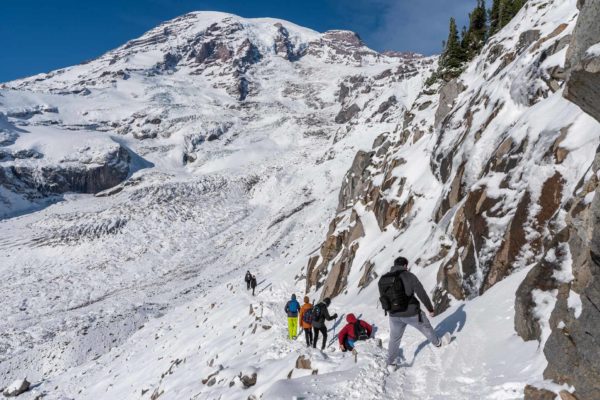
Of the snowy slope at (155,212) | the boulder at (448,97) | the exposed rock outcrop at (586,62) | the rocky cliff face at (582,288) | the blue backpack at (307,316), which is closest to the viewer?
the exposed rock outcrop at (586,62)

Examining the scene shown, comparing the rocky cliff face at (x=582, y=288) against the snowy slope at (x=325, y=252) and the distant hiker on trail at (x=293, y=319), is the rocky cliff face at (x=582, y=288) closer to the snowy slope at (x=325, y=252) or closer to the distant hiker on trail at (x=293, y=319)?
the snowy slope at (x=325, y=252)

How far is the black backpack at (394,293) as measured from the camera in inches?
285

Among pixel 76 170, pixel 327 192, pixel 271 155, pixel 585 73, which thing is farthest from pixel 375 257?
pixel 76 170

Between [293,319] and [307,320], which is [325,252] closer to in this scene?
[293,319]

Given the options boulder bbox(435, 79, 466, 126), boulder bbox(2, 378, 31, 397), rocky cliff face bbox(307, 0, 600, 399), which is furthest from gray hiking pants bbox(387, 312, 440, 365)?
boulder bbox(2, 378, 31, 397)

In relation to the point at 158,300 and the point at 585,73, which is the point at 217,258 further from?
the point at 585,73

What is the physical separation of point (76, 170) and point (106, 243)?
1796 inches

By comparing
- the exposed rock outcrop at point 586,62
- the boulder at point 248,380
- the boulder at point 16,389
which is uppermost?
the exposed rock outcrop at point 586,62

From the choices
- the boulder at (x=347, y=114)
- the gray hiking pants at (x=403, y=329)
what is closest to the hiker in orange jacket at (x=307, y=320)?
the gray hiking pants at (x=403, y=329)

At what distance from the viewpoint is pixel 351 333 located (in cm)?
1055

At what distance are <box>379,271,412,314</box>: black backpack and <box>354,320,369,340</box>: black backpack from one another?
347 cm

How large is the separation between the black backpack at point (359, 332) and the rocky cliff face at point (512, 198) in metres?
2.07

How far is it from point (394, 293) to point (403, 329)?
893mm

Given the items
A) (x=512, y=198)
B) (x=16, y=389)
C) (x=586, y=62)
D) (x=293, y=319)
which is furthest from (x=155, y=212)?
(x=586, y=62)
